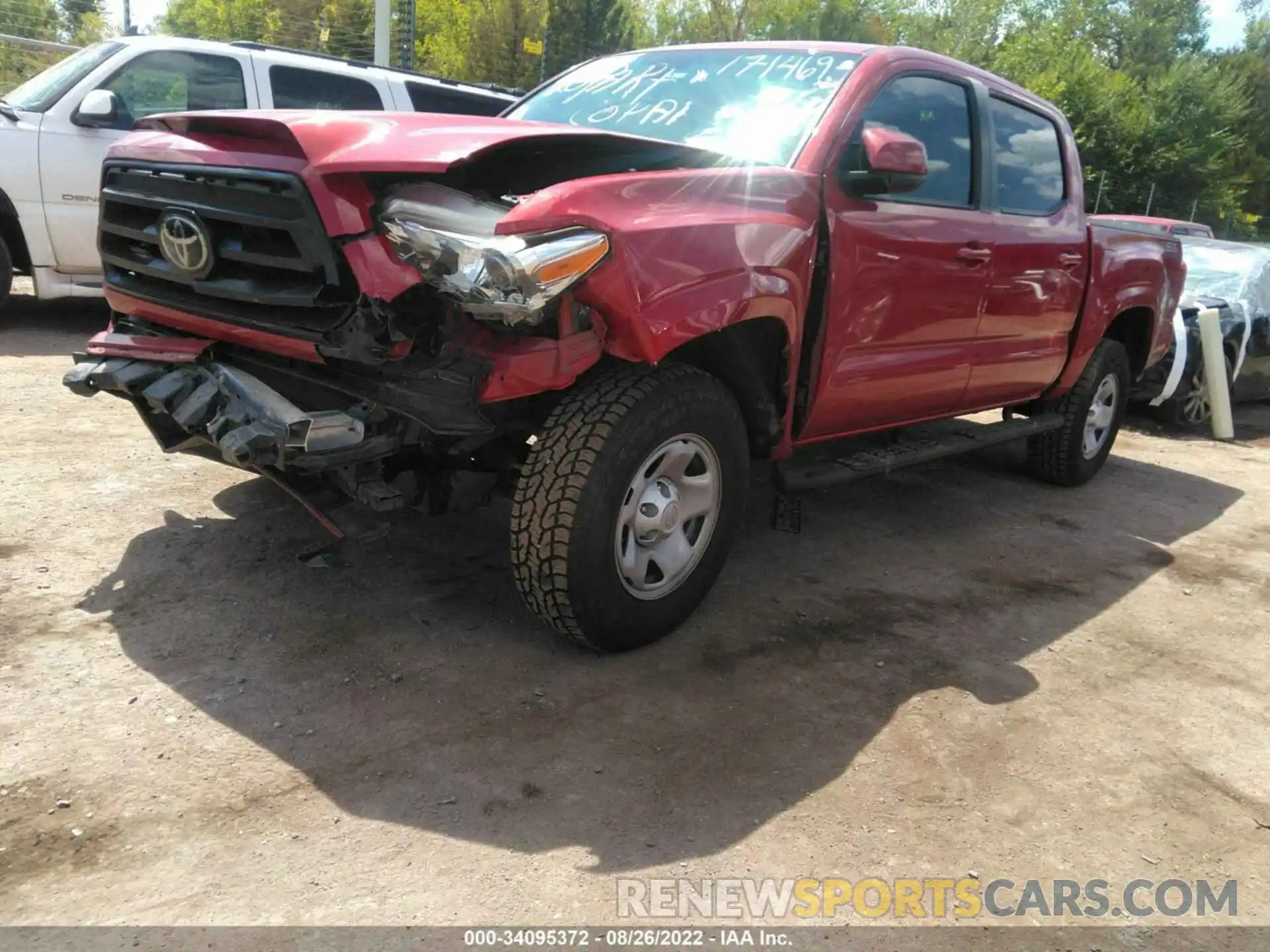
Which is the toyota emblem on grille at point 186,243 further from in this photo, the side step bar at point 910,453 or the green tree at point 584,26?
the green tree at point 584,26

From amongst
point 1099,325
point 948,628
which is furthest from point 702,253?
point 1099,325

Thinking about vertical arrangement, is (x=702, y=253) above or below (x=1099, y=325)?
above

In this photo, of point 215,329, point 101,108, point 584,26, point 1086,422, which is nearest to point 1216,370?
point 1086,422

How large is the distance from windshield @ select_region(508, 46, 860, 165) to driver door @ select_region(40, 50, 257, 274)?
3863 millimetres

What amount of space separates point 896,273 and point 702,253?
3.90 ft

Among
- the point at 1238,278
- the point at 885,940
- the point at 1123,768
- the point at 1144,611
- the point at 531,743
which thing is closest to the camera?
the point at 885,940

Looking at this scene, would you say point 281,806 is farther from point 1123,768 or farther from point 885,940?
point 1123,768

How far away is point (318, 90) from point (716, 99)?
15.5 ft

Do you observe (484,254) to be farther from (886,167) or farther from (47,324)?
(47,324)

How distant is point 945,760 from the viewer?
9.39 ft

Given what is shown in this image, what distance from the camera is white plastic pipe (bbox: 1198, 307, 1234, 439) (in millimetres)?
7820

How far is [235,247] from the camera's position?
2898 mm

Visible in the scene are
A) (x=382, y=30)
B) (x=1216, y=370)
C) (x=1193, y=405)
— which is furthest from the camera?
(x=382, y=30)

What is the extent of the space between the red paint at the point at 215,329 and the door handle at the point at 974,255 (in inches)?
106
